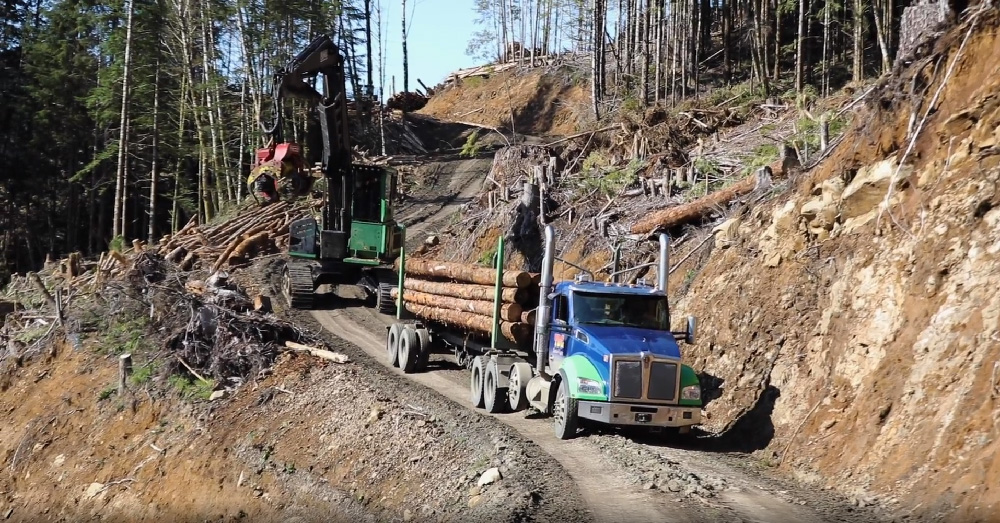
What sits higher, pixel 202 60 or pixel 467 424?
pixel 202 60

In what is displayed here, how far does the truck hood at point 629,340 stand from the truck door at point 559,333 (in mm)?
368

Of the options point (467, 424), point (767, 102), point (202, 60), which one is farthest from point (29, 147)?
point (467, 424)

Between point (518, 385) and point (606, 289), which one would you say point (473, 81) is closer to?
Answer: point (518, 385)

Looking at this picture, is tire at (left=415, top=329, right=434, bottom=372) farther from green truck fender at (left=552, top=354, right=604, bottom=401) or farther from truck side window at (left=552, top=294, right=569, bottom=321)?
green truck fender at (left=552, top=354, right=604, bottom=401)

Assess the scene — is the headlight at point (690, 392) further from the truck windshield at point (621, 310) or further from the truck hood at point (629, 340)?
the truck windshield at point (621, 310)

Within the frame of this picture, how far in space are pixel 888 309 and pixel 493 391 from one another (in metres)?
5.72

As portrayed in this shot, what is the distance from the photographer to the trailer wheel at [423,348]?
16219 mm

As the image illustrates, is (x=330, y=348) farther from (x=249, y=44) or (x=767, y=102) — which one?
(x=249, y=44)

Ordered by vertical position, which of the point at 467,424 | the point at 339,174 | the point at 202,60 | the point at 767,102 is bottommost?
the point at 467,424

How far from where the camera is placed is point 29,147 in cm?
3812

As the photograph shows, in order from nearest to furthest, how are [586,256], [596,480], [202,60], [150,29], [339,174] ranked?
[596,480] < [586,256] < [339,174] < [150,29] < [202,60]

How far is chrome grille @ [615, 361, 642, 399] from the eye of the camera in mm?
10500

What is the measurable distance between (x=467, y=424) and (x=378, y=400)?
1.97 metres

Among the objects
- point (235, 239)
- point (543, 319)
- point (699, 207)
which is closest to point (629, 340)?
point (543, 319)
